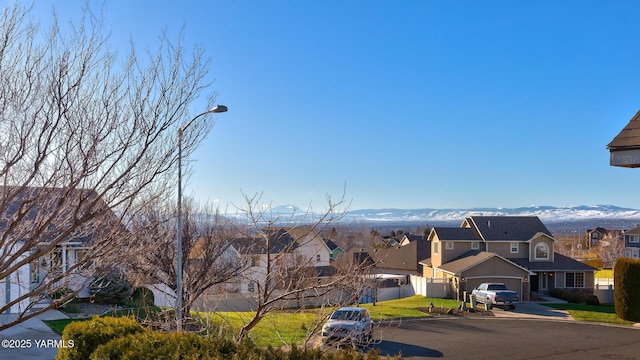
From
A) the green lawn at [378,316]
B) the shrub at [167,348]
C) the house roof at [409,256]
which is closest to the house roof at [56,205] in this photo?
the shrub at [167,348]

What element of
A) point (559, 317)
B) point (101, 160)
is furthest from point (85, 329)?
point (559, 317)

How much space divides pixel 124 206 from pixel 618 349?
20684 millimetres

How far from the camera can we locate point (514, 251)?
42.2 metres

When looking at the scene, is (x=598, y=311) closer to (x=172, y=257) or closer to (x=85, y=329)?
(x=172, y=257)

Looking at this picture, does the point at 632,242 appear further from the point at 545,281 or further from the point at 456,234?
the point at 456,234

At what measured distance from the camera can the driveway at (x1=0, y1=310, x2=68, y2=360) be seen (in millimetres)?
15438

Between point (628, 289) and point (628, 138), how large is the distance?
28542 millimetres

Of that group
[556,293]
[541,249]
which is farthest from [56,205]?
[541,249]

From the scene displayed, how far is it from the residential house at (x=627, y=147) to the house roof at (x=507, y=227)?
39.5 meters

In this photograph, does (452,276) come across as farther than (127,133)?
Yes

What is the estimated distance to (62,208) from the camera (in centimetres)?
682

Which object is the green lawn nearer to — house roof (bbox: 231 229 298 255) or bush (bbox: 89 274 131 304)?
bush (bbox: 89 274 131 304)

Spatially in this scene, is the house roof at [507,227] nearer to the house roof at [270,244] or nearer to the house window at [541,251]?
the house window at [541,251]

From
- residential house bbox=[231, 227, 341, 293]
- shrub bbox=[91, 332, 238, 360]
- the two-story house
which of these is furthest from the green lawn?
shrub bbox=[91, 332, 238, 360]
